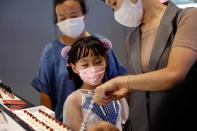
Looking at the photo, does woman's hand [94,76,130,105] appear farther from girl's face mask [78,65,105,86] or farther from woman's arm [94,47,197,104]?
girl's face mask [78,65,105,86]

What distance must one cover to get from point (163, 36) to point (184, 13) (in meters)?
0.10

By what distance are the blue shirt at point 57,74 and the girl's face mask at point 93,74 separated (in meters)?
0.22

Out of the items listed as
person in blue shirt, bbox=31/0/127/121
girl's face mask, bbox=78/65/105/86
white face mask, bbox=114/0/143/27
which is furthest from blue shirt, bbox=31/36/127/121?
white face mask, bbox=114/0/143/27

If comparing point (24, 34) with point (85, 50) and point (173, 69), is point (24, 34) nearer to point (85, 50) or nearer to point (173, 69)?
point (85, 50)

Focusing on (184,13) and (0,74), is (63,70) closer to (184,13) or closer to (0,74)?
Result: (184,13)

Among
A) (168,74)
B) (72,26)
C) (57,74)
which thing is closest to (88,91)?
(57,74)

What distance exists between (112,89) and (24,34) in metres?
2.55

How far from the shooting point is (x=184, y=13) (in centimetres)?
99

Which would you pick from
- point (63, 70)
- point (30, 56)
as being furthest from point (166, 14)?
point (30, 56)

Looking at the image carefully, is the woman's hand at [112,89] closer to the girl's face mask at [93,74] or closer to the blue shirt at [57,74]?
the girl's face mask at [93,74]

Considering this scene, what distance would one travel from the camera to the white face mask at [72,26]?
197cm

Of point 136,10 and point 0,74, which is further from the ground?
point 136,10

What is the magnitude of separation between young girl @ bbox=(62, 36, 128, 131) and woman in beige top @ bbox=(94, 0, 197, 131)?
13.5 inches

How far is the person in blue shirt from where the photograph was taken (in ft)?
6.32
